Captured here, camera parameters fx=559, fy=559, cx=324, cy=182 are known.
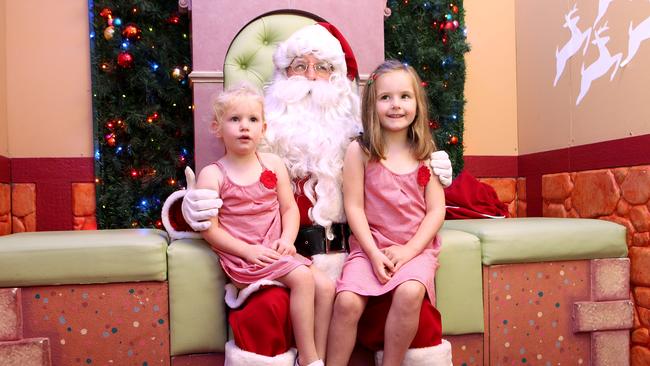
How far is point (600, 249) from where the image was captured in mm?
2373

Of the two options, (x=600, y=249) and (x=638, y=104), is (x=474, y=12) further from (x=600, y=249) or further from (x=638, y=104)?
(x=600, y=249)

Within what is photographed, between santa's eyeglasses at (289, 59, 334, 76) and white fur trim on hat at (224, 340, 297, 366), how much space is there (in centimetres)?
131

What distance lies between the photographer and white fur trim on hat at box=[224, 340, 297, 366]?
191 cm

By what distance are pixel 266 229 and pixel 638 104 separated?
1.72 m

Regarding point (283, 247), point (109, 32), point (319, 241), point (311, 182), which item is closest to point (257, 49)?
point (109, 32)

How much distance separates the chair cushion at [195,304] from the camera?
208 centimetres

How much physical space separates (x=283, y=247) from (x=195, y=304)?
0.39 metres

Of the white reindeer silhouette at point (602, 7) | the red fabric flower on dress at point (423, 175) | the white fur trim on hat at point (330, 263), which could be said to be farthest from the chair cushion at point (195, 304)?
the white reindeer silhouette at point (602, 7)

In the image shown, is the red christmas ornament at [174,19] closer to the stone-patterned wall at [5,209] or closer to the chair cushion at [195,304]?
the stone-patterned wall at [5,209]

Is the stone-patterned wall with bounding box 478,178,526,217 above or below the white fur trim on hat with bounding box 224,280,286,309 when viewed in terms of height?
above

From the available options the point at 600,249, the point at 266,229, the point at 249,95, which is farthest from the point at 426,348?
the point at 249,95

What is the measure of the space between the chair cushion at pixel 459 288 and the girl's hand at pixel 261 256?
0.67 metres

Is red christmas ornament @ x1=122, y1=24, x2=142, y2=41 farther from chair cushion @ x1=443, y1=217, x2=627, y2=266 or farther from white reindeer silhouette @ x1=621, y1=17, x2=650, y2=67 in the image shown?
white reindeer silhouette @ x1=621, y1=17, x2=650, y2=67

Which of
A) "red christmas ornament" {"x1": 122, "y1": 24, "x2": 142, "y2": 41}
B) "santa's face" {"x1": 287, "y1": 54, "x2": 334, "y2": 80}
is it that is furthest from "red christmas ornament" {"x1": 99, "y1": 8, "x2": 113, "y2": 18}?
"santa's face" {"x1": 287, "y1": 54, "x2": 334, "y2": 80}
